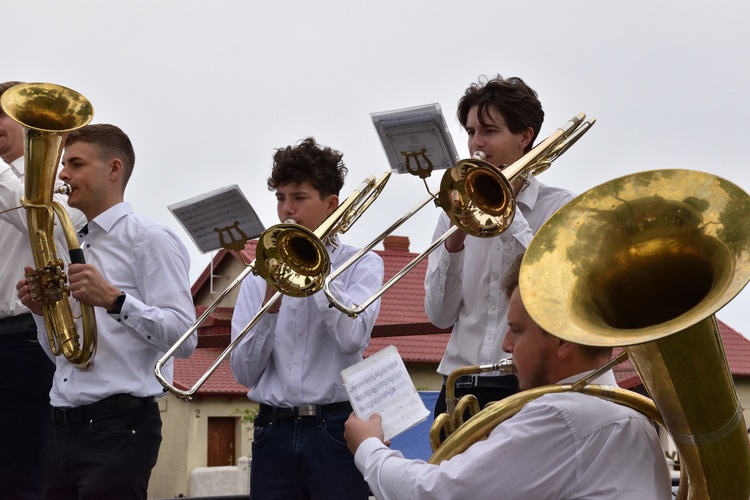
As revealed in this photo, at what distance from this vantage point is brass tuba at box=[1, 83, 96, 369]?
14.3ft

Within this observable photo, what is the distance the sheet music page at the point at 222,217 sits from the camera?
439cm

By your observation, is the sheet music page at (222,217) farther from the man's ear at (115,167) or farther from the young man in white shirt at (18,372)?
the young man in white shirt at (18,372)

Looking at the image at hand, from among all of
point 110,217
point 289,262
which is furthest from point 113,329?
point 289,262

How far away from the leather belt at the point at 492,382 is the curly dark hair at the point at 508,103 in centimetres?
94

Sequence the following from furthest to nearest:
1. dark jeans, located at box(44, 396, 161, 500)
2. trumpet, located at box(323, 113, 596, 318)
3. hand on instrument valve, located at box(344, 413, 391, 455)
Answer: dark jeans, located at box(44, 396, 161, 500) → trumpet, located at box(323, 113, 596, 318) → hand on instrument valve, located at box(344, 413, 391, 455)

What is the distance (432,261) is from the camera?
13.8 feet

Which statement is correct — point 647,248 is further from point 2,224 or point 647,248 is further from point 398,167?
point 2,224

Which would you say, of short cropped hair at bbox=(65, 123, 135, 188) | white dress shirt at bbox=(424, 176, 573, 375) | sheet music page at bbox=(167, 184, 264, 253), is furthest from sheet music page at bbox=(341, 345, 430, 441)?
short cropped hair at bbox=(65, 123, 135, 188)

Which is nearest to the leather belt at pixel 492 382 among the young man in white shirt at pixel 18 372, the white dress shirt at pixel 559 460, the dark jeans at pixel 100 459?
the white dress shirt at pixel 559 460

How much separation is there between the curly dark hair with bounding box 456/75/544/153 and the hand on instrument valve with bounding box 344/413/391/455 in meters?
1.49

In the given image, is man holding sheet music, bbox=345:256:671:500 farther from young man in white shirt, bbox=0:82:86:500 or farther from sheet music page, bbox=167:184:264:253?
young man in white shirt, bbox=0:82:86:500

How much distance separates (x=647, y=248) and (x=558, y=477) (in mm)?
635

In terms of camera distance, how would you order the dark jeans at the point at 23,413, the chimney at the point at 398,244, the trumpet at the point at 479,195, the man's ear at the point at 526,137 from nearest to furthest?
the trumpet at the point at 479,195 < the man's ear at the point at 526,137 < the dark jeans at the point at 23,413 < the chimney at the point at 398,244

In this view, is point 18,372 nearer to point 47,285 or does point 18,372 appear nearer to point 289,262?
point 47,285
